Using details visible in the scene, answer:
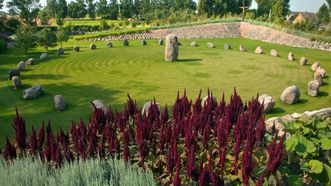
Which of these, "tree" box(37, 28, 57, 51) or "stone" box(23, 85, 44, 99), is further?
"tree" box(37, 28, 57, 51)

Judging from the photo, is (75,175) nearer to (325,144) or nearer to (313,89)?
(325,144)

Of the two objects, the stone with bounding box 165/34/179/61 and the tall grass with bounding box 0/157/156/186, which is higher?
the stone with bounding box 165/34/179/61

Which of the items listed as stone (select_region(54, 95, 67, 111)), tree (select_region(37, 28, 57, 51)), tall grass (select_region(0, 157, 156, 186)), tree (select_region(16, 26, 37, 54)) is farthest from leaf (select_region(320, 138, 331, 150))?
tree (select_region(37, 28, 57, 51))

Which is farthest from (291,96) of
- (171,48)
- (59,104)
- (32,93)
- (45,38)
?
(45,38)

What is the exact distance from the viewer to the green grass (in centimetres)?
1661

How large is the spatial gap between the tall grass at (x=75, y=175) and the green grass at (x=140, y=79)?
6.62m

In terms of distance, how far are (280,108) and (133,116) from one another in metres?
9.54

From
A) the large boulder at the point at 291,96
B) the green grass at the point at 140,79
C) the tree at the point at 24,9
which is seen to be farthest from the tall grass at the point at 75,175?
the tree at the point at 24,9

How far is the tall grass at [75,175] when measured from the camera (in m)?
5.91

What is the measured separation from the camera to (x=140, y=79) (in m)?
22.9

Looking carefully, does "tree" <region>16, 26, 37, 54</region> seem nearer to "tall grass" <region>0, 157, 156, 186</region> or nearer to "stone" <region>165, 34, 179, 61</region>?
"stone" <region>165, 34, 179, 61</region>

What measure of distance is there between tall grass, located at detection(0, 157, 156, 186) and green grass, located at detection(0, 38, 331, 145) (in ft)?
21.7

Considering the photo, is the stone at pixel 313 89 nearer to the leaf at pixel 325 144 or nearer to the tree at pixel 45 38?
the leaf at pixel 325 144

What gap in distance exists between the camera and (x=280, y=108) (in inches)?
647
